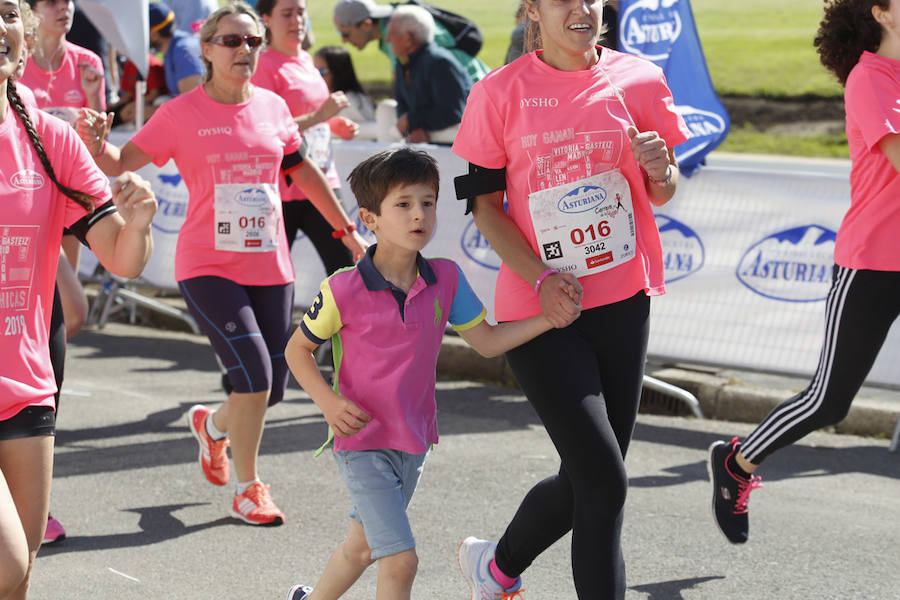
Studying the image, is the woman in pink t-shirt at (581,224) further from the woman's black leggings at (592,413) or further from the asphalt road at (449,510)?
the asphalt road at (449,510)

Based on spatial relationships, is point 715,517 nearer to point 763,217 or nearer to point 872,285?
point 872,285

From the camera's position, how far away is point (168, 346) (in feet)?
29.6

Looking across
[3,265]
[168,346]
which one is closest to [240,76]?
[3,265]

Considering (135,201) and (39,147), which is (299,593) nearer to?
(135,201)

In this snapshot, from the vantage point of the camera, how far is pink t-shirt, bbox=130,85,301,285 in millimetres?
5250

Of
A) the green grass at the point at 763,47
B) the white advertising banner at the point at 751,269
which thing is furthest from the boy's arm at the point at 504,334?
the green grass at the point at 763,47

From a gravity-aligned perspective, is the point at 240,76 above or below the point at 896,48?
below

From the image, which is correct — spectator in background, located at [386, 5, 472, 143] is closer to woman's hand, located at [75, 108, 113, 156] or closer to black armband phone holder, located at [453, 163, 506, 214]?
woman's hand, located at [75, 108, 113, 156]

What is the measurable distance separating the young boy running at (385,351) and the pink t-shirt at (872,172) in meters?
1.38

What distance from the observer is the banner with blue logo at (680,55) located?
7.64m

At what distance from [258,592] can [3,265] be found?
177cm

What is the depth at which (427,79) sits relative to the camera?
8.86 metres

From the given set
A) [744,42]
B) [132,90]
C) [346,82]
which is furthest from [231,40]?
[744,42]

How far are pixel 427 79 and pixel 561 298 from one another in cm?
561
